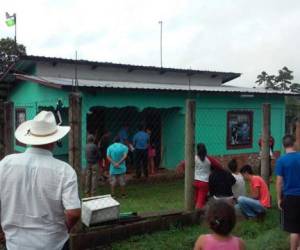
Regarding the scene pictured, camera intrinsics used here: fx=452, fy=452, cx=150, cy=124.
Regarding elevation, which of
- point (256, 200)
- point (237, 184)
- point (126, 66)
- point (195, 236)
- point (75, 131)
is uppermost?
Answer: point (126, 66)

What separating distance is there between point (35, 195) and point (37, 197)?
0.02 meters

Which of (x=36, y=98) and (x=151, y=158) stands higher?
(x=36, y=98)

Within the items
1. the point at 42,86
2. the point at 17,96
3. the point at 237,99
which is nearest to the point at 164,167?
the point at 237,99

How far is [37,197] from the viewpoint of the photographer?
3113mm

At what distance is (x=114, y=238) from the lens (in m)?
5.98

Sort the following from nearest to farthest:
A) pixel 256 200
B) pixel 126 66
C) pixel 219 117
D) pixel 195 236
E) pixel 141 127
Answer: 1. pixel 195 236
2. pixel 256 200
3. pixel 141 127
4. pixel 219 117
5. pixel 126 66

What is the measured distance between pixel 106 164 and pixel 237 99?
5.70 meters

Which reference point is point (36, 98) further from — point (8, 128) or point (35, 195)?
point (35, 195)

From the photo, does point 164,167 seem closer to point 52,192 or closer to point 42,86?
point 42,86

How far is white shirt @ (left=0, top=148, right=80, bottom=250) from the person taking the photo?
3.11m

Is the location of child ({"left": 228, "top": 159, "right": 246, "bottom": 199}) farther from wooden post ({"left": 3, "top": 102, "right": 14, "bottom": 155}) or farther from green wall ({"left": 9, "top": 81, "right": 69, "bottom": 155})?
green wall ({"left": 9, "top": 81, "right": 69, "bottom": 155})

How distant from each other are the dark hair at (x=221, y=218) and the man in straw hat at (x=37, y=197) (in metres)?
0.93

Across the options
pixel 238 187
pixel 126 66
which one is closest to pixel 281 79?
pixel 126 66

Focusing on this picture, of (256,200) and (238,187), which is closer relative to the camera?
(256,200)
